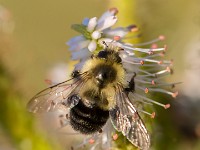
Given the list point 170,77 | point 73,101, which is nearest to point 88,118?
point 73,101

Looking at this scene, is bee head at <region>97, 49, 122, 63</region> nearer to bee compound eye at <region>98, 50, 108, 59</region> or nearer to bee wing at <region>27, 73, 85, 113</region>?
bee compound eye at <region>98, 50, 108, 59</region>

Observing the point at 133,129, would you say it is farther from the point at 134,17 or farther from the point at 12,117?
the point at 134,17

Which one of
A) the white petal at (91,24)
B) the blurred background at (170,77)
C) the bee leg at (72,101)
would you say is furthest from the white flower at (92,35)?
the blurred background at (170,77)

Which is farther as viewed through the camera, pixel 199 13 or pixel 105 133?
pixel 199 13

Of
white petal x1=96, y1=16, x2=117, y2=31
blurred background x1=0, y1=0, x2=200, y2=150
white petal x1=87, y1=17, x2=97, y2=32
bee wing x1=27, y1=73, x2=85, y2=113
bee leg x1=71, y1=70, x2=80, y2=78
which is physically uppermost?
white petal x1=87, y1=17, x2=97, y2=32

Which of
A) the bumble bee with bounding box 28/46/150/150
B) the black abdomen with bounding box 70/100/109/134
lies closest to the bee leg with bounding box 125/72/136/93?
the bumble bee with bounding box 28/46/150/150

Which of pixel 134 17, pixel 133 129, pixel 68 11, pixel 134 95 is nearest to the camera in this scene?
pixel 133 129

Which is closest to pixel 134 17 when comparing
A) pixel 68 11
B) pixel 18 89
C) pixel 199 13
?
pixel 199 13

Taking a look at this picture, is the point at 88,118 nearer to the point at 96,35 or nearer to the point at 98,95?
the point at 98,95
